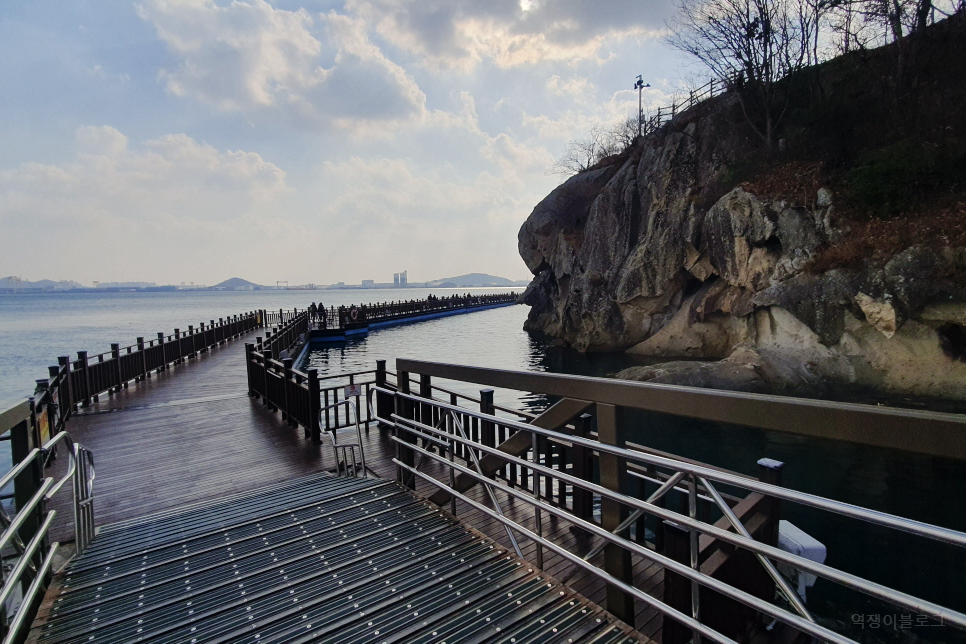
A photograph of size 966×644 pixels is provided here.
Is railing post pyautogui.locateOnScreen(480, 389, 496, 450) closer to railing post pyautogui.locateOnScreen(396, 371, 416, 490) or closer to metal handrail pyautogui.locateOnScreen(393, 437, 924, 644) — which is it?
railing post pyautogui.locateOnScreen(396, 371, 416, 490)

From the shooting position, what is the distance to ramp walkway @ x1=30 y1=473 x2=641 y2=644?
3084mm

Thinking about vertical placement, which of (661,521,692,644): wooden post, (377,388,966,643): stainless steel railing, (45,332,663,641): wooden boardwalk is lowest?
(45,332,663,641): wooden boardwalk

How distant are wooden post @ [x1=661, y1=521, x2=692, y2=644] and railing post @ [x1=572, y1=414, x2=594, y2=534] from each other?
3.41 feet

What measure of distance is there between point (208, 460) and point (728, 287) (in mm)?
23939

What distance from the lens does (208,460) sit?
755 centimetres

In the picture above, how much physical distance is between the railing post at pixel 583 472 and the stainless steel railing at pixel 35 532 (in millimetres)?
3389

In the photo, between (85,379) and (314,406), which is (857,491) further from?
(85,379)

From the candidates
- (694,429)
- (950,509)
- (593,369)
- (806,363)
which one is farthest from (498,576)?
(593,369)

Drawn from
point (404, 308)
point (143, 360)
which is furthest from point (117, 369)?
point (404, 308)

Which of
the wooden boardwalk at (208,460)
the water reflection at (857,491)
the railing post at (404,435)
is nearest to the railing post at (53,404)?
the wooden boardwalk at (208,460)

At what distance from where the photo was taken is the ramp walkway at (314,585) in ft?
10.1

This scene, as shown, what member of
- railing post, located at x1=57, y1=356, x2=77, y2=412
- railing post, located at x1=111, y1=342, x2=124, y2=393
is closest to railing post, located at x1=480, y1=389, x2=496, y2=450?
railing post, located at x1=57, y1=356, x2=77, y2=412

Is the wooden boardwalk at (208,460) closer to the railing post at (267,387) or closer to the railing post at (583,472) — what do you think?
the railing post at (267,387)

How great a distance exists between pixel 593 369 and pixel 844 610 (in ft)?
64.9
